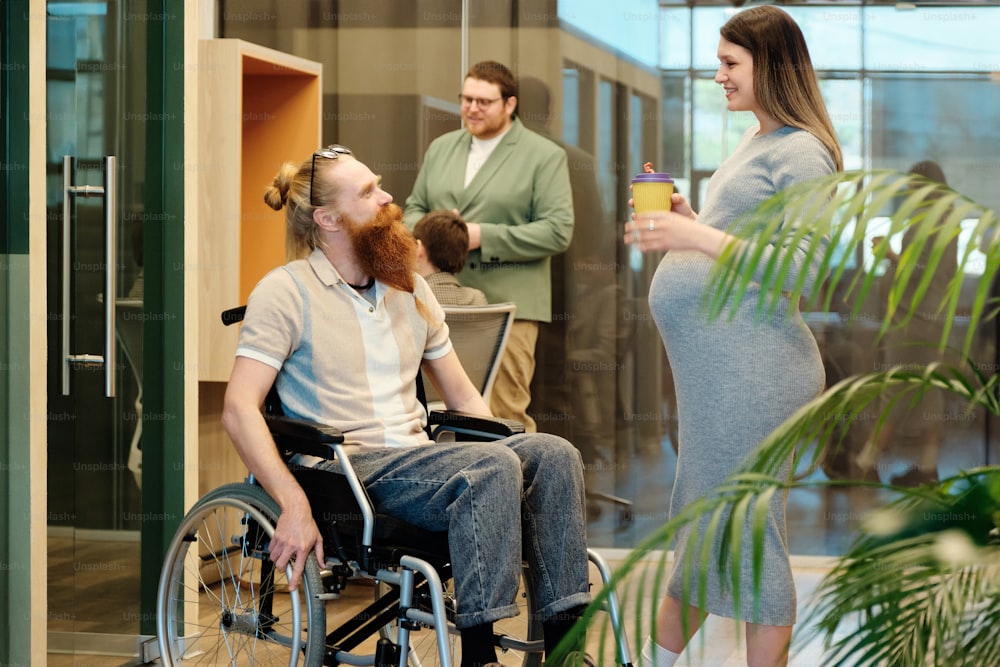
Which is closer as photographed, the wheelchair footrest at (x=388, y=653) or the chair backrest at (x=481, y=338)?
the wheelchair footrest at (x=388, y=653)

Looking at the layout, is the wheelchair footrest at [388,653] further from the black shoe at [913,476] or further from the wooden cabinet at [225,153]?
the black shoe at [913,476]

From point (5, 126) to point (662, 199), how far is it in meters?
1.39

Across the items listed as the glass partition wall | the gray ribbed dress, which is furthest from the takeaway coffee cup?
the glass partition wall

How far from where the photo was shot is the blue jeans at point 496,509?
203 cm

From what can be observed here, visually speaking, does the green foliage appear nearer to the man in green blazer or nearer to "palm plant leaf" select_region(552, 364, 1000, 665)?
"palm plant leaf" select_region(552, 364, 1000, 665)

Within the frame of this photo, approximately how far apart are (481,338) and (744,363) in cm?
129

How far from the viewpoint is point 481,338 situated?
3381 millimetres

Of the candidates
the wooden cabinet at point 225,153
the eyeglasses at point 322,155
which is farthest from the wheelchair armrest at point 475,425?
the wooden cabinet at point 225,153

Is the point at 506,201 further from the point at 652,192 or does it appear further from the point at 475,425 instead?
the point at 652,192

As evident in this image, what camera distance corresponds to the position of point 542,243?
4051 millimetres

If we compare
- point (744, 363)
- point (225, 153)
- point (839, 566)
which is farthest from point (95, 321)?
point (839, 566)

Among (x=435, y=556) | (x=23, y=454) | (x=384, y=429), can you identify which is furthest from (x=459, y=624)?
(x=23, y=454)

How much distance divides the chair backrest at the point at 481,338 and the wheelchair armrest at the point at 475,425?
2.84 feet

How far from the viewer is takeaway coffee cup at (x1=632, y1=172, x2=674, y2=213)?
2.11 m
